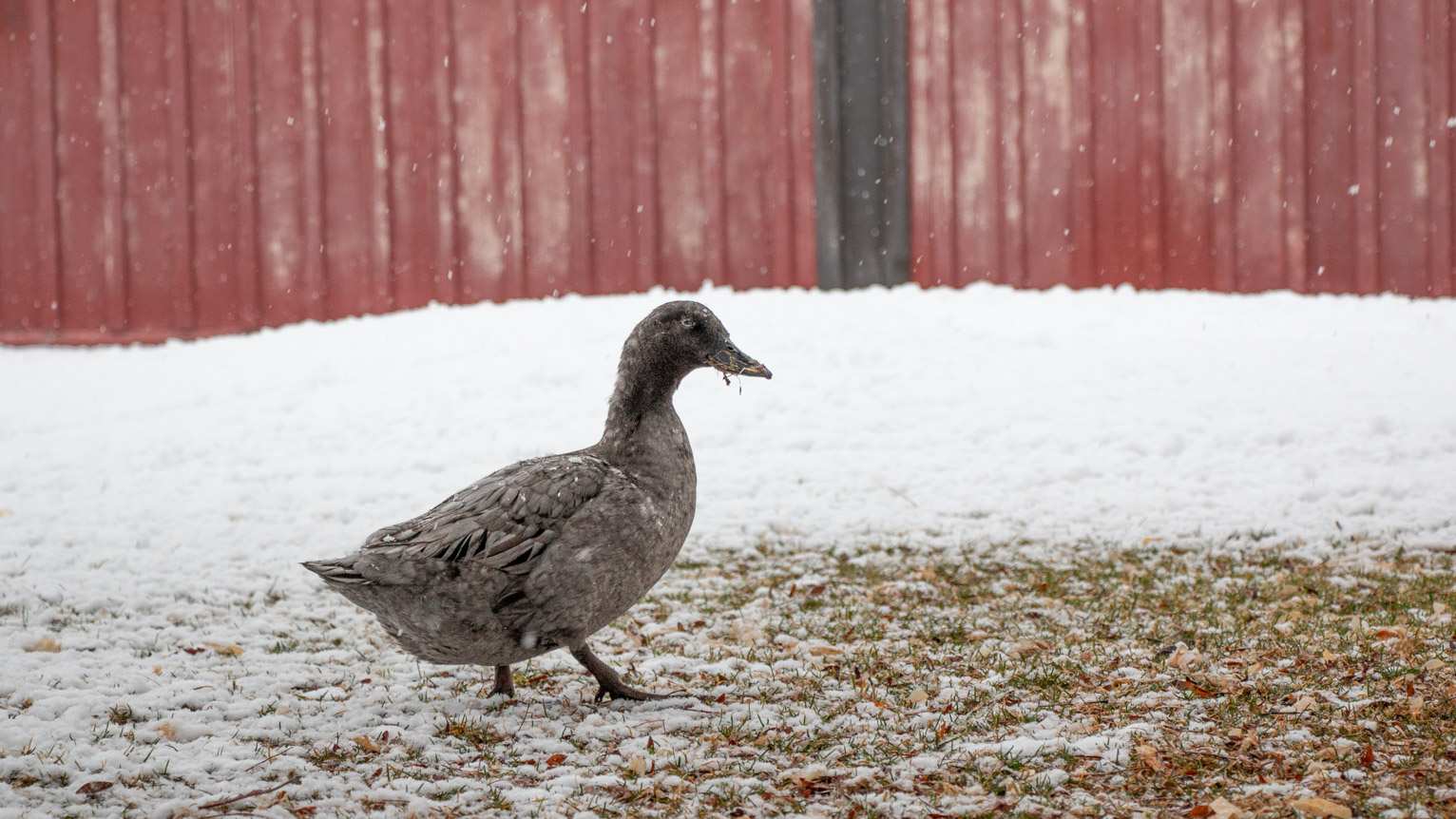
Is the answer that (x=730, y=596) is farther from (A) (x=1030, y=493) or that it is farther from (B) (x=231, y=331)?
(B) (x=231, y=331)

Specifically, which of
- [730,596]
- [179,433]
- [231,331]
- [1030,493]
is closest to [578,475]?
[730,596]

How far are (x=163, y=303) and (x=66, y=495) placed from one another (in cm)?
332

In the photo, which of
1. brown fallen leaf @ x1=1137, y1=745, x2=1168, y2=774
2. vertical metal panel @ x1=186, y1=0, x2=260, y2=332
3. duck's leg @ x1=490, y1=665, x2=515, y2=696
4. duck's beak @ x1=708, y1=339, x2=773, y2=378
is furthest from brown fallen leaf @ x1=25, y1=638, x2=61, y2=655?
vertical metal panel @ x1=186, y1=0, x2=260, y2=332

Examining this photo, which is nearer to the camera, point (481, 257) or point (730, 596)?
point (730, 596)

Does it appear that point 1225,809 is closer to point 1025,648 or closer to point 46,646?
point 1025,648

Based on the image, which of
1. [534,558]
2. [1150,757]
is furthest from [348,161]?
[1150,757]

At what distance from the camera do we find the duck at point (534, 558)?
10.5 feet

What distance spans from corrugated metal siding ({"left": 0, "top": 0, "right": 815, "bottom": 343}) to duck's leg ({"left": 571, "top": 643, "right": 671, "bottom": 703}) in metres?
5.74

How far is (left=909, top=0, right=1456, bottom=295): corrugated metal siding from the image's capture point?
8352 mm

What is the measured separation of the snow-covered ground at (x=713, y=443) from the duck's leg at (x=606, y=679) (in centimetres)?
54

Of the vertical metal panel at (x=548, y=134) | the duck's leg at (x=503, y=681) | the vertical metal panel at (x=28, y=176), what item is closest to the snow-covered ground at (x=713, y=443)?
the duck's leg at (x=503, y=681)

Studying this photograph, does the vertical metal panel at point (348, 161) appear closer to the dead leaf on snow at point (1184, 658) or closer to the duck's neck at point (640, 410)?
the duck's neck at point (640, 410)

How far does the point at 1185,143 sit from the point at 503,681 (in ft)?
23.4

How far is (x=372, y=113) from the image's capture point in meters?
8.84
